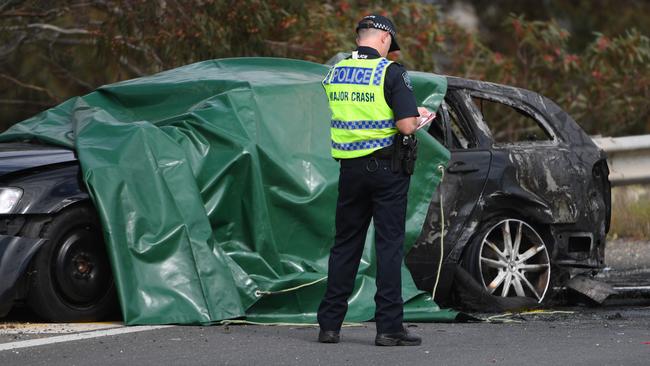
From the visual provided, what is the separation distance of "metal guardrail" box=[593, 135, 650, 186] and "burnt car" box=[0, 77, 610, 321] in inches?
144

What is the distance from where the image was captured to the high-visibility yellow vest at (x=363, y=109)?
675 cm

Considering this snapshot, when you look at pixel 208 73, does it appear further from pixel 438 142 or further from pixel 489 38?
pixel 489 38

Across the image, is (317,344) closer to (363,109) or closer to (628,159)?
(363,109)

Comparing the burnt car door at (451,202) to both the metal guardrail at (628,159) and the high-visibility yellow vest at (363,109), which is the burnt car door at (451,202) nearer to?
the high-visibility yellow vest at (363,109)

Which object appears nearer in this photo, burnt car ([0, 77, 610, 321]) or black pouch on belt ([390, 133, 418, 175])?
black pouch on belt ([390, 133, 418, 175])

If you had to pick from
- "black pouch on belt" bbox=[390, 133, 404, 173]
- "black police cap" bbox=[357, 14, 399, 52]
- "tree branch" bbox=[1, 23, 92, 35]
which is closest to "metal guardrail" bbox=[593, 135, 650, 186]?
"tree branch" bbox=[1, 23, 92, 35]

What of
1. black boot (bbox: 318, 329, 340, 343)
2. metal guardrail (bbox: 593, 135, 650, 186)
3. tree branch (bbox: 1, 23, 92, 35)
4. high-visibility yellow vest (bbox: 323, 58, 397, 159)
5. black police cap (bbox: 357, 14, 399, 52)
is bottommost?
black boot (bbox: 318, 329, 340, 343)

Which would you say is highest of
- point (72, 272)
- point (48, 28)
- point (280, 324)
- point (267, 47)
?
point (48, 28)

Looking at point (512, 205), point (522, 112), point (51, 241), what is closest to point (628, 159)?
point (522, 112)

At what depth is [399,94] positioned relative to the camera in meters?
6.71

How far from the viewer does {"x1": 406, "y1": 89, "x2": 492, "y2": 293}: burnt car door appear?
838cm

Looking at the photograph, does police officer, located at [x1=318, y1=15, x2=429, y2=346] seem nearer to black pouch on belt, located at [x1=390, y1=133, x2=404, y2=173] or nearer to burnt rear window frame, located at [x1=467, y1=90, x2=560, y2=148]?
black pouch on belt, located at [x1=390, y1=133, x2=404, y2=173]

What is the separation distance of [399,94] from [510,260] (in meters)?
2.29

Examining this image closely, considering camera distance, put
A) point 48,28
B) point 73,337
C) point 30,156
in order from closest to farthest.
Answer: point 73,337
point 30,156
point 48,28
